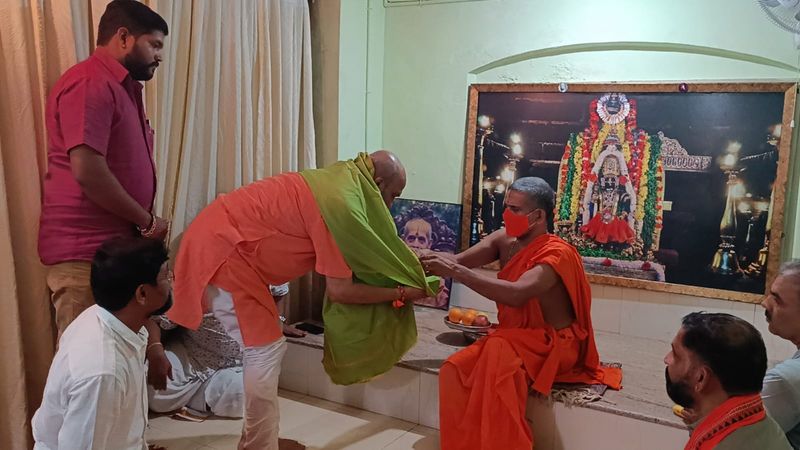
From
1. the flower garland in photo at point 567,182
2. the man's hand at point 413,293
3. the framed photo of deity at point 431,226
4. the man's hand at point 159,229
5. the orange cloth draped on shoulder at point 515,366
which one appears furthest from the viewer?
the framed photo of deity at point 431,226

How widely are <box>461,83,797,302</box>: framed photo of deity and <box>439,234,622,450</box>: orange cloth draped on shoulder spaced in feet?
3.54

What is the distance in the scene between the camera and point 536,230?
2918 mm

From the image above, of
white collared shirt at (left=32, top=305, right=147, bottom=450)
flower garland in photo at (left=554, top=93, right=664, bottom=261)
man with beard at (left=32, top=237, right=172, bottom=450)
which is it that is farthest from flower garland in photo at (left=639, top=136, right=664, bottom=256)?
white collared shirt at (left=32, top=305, right=147, bottom=450)

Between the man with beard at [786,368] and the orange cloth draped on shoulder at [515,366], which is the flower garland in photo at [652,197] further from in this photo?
the man with beard at [786,368]

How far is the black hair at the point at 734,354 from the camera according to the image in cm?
147

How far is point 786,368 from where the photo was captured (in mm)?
1770

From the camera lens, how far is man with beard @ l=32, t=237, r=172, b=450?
1478 millimetres

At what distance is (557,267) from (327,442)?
1.30m

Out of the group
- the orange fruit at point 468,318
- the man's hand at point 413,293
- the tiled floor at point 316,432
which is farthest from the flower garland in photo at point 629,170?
the tiled floor at point 316,432

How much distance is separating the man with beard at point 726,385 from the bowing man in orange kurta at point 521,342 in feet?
3.79

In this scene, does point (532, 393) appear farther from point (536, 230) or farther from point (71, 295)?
point (71, 295)

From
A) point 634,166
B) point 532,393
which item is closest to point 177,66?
point 532,393

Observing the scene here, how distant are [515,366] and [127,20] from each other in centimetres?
197

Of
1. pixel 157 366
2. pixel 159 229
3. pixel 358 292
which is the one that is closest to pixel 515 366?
pixel 358 292
